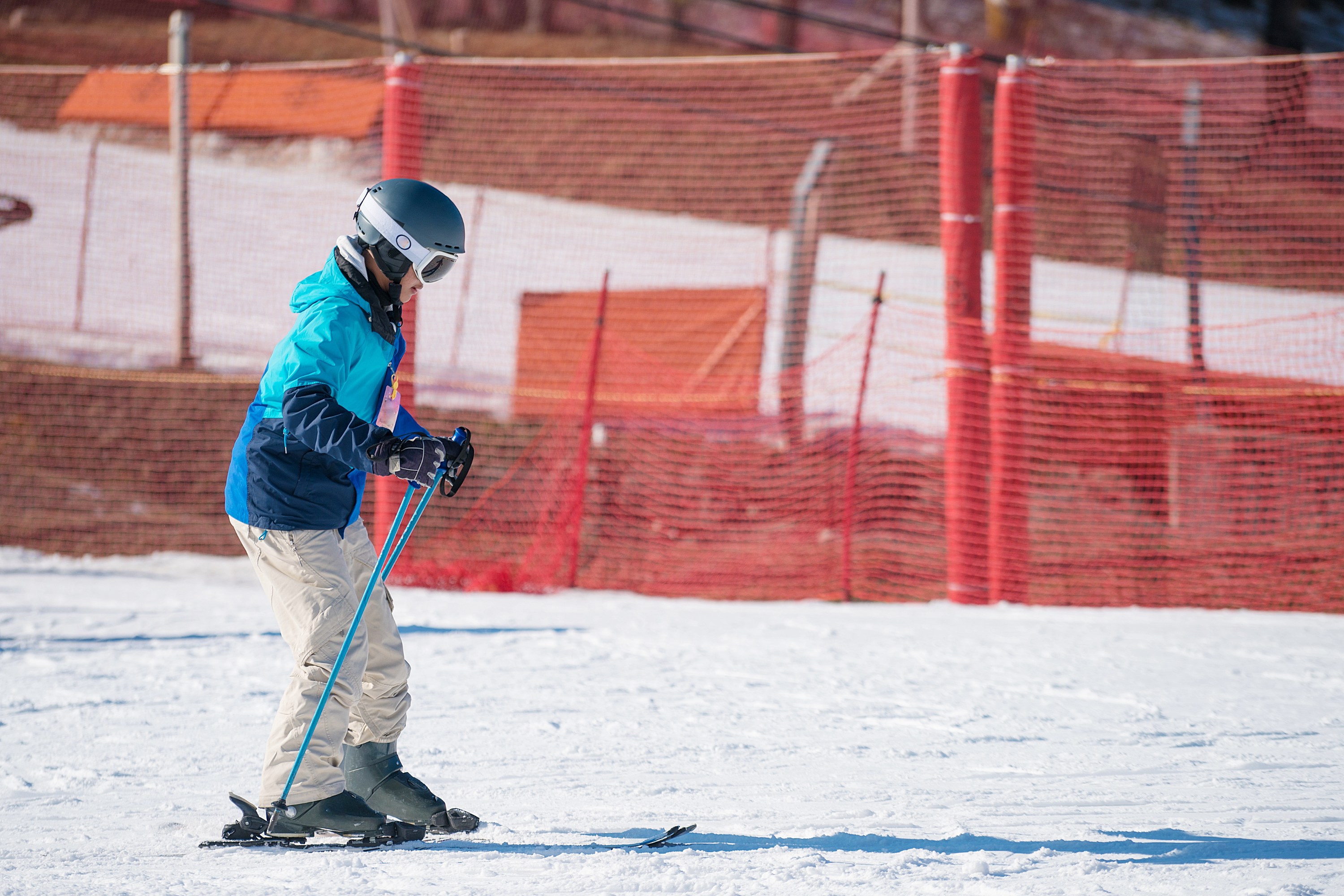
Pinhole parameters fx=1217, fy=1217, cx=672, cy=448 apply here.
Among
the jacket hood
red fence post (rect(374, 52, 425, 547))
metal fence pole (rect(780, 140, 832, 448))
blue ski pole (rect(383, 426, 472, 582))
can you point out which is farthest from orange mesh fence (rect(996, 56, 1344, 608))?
the jacket hood

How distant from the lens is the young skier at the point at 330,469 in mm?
2996

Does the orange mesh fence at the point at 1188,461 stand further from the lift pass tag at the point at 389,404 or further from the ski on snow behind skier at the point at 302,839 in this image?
the lift pass tag at the point at 389,404

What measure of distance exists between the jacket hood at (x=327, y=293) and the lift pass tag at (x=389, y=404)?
0.20 m

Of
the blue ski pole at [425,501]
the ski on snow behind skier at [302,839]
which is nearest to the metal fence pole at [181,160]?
the blue ski pole at [425,501]

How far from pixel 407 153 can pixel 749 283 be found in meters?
7.49

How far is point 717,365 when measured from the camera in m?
9.59

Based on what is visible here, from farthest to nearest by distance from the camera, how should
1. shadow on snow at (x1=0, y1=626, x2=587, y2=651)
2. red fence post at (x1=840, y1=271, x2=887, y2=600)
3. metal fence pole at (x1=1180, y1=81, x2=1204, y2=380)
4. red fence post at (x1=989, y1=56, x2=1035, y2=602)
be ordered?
metal fence pole at (x1=1180, y1=81, x2=1204, y2=380) → red fence post at (x1=840, y1=271, x2=887, y2=600) → red fence post at (x1=989, y1=56, x2=1035, y2=602) → shadow on snow at (x1=0, y1=626, x2=587, y2=651)

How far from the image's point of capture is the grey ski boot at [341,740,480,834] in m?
3.29

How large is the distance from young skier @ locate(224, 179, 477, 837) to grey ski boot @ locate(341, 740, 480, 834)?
9 centimetres

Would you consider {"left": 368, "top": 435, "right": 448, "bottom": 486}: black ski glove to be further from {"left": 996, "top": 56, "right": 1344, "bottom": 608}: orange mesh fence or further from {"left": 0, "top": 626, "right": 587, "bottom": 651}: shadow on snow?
{"left": 996, "top": 56, "right": 1344, "bottom": 608}: orange mesh fence

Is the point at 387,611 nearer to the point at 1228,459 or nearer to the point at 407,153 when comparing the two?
the point at 407,153

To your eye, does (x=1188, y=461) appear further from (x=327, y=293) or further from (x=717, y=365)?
(x=327, y=293)

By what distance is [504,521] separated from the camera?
896cm

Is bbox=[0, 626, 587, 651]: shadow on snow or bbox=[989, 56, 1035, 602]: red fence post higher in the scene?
bbox=[989, 56, 1035, 602]: red fence post
